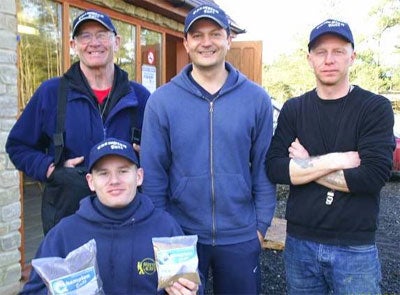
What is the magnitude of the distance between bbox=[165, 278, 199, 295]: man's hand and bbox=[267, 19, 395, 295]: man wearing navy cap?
796 millimetres

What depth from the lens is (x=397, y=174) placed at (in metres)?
12.7

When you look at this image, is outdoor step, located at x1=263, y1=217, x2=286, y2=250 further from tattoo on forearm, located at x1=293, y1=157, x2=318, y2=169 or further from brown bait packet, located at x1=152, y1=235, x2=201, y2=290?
brown bait packet, located at x1=152, y1=235, x2=201, y2=290

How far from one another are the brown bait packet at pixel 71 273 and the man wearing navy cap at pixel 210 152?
74cm

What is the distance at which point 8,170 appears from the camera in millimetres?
3943

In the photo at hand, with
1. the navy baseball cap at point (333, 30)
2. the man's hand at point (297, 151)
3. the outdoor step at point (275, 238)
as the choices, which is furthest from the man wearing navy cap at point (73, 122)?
the outdoor step at point (275, 238)

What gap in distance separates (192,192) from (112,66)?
38.0 inches

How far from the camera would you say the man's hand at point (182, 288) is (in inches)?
82.5

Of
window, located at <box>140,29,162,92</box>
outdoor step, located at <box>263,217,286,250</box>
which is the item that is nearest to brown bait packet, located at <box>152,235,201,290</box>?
outdoor step, located at <box>263,217,286,250</box>

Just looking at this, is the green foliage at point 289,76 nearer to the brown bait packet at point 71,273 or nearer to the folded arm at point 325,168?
the folded arm at point 325,168

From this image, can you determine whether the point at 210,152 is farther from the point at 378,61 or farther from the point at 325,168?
the point at 378,61

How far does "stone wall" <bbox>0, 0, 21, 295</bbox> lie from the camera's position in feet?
12.7

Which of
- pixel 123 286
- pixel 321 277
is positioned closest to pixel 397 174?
pixel 321 277

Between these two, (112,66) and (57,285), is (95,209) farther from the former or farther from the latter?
(112,66)

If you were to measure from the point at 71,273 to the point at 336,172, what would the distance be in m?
1.45
